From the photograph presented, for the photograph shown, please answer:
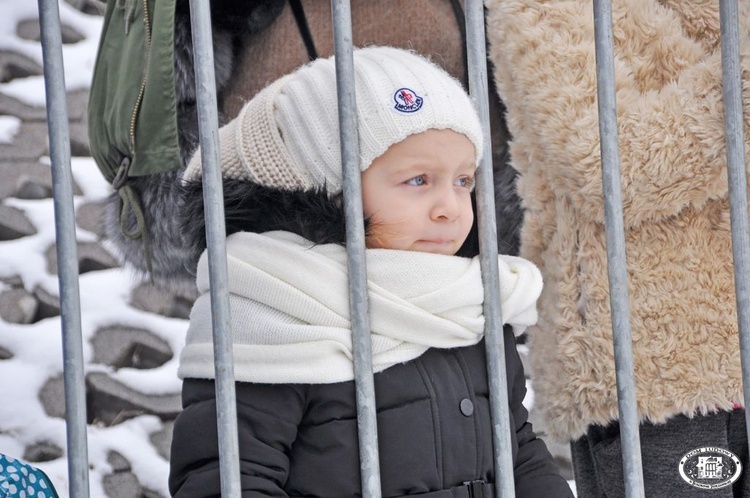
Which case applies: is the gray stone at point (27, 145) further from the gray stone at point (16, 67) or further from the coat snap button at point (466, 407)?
the coat snap button at point (466, 407)

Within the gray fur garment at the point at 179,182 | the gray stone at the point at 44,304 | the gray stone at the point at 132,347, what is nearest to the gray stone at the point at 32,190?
the gray stone at the point at 44,304

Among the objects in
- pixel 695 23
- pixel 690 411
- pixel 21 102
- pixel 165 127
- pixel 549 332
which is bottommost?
pixel 690 411

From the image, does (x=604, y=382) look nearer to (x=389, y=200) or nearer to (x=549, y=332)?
(x=549, y=332)

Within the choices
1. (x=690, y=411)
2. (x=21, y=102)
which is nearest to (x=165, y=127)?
(x=690, y=411)

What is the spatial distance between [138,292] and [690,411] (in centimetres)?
208

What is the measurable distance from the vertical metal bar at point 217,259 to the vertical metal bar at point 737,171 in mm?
660

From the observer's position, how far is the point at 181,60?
1.67 m

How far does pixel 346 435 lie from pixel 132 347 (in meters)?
1.99

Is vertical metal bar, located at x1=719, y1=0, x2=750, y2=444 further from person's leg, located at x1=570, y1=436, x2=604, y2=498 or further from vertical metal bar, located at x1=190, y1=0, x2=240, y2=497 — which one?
vertical metal bar, located at x1=190, y1=0, x2=240, y2=497

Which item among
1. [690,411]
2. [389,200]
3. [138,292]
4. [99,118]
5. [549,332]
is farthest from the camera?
[138,292]

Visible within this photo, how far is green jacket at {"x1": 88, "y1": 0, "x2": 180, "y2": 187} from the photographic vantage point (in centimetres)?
158

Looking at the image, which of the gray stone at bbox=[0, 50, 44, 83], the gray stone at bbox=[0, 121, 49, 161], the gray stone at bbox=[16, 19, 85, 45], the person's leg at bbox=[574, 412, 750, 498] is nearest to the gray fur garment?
the person's leg at bbox=[574, 412, 750, 498]

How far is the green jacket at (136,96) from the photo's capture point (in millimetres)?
1585

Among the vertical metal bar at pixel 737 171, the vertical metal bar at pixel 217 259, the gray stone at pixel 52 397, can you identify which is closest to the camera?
the vertical metal bar at pixel 217 259
